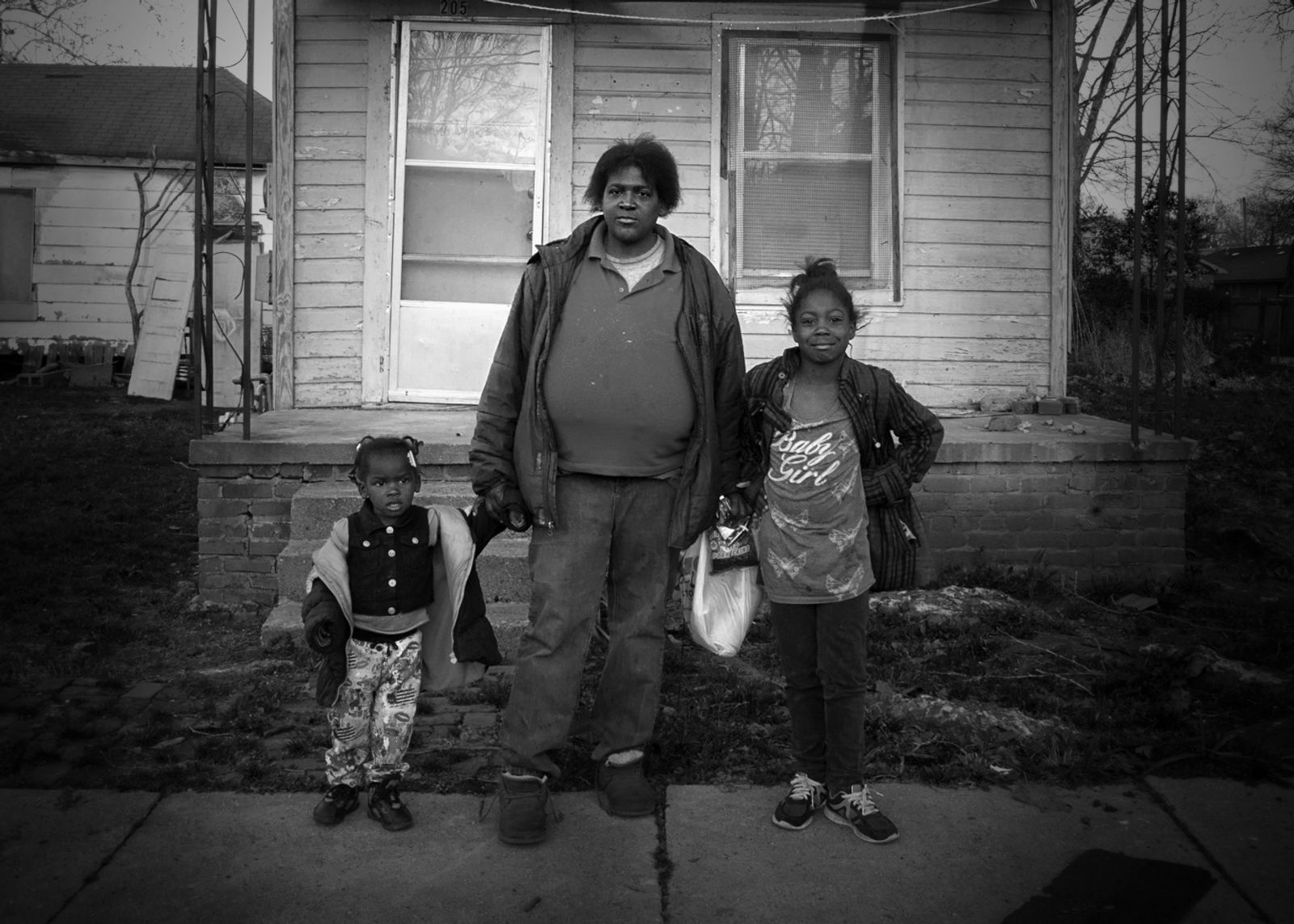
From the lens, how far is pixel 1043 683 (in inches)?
193

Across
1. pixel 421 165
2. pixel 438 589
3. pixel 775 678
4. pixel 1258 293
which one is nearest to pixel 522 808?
pixel 438 589

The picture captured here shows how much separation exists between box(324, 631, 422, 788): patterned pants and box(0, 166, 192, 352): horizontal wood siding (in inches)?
721

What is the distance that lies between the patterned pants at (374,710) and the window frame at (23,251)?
19.1 meters

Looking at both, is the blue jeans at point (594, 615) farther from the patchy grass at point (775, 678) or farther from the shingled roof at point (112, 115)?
the shingled roof at point (112, 115)

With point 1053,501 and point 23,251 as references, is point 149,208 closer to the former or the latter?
point 23,251

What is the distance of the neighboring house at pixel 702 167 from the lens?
741 centimetres

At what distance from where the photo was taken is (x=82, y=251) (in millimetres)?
20297

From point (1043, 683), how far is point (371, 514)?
2.80 m

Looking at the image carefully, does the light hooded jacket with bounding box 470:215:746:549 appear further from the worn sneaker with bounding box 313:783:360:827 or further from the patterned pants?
the worn sneaker with bounding box 313:783:360:827

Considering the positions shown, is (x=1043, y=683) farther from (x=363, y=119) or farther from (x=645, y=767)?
(x=363, y=119)

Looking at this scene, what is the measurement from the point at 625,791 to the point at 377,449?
1.25 metres

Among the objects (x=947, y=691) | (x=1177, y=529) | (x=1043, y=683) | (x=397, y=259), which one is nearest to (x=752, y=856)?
(x=947, y=691)

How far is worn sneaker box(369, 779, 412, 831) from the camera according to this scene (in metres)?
3.56

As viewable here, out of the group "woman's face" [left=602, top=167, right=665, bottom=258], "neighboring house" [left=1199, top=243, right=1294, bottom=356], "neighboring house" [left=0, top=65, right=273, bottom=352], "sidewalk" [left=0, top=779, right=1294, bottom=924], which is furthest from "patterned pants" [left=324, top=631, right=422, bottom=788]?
"neighboring house" [left=1199, top=243, right=1294, bottom=356]
